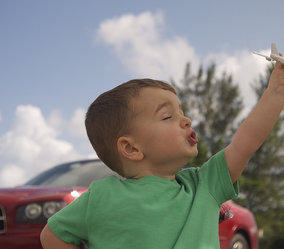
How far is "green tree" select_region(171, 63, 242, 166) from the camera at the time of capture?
2731cm

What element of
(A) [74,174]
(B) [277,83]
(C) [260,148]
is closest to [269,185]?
(C) [260,148]

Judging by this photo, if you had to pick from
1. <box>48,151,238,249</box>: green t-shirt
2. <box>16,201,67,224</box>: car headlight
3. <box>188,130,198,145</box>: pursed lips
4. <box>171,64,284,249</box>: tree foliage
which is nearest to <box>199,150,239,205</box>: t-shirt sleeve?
<box>48,151,238,249</box>: green t-shirt

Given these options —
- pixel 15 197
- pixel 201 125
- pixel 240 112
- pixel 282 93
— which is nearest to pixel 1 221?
pixel 15 197

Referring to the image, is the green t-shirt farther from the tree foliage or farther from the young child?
the tree foliage

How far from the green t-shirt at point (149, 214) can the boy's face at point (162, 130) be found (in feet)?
0.31

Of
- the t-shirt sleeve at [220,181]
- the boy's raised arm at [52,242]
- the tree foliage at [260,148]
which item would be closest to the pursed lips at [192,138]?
the t-shirt sleeve at [220,181]

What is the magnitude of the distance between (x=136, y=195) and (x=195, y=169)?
0.32 m

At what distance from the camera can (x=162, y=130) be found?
161 centimetres

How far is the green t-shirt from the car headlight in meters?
1.96

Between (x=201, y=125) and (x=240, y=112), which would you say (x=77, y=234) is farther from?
(x=240, y=112)

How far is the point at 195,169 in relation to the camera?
175cm

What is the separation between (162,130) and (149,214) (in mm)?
309

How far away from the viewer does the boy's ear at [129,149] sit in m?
1.64

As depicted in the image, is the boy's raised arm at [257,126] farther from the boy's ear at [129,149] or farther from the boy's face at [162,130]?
the boy's ear at [129,149]
